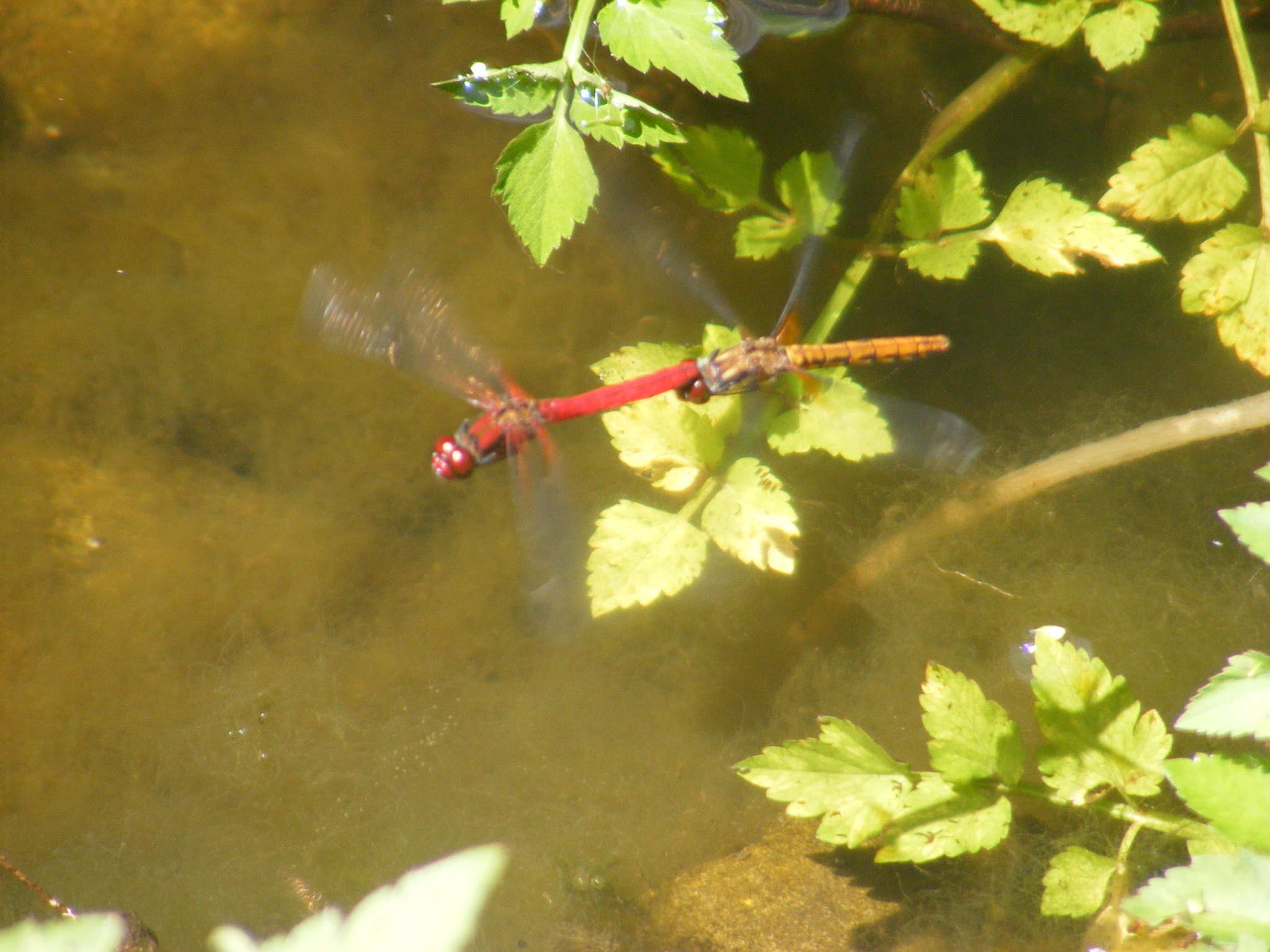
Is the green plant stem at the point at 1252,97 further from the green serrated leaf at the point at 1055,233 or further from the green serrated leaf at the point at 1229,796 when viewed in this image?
the green serrated leaf at the point at 1229,796

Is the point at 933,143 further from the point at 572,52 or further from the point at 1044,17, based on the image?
the point at 572,52

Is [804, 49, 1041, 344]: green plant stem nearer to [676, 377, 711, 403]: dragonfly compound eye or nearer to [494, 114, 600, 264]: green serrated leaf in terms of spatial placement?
[676, 377, 711, 403]: dragonfly compound eye

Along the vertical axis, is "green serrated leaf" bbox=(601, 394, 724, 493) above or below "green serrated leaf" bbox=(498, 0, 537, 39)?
below

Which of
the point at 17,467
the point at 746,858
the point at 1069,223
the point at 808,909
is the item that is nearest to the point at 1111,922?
the point at 808,909

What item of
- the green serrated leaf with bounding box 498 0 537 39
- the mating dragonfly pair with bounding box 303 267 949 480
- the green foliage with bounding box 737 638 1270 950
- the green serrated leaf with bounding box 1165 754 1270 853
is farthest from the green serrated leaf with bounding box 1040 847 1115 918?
the green serrated leaf with bounding box 498 0 537 39

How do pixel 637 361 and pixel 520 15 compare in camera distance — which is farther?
pixel 637 361

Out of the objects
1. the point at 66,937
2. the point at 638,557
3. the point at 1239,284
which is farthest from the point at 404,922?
the point at 1239,284

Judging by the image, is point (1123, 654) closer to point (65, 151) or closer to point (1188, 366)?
point (1188, 366)
